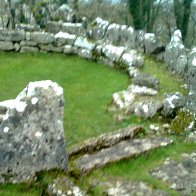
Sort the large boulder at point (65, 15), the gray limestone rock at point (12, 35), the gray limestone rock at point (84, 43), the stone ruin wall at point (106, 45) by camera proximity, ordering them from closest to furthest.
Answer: the stone ruin wall at point (106, 45), the gray limestone rock at point (84, 43), the gray limestone rock at point (12, 35), the large boulder at point (65, 15)

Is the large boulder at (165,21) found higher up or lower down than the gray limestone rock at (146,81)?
lower down

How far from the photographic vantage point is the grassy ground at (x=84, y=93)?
27.8ft

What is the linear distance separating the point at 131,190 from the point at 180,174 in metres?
1.24

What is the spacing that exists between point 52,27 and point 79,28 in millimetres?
1193

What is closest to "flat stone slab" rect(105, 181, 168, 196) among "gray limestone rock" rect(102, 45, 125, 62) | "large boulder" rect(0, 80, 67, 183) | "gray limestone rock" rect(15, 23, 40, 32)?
"large boulder" rect(0, 80, 67, 183)

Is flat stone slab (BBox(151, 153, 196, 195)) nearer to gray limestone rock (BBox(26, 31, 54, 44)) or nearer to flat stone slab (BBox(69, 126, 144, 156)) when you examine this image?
flat stone slab (BBox(69, 126, 144, 156))

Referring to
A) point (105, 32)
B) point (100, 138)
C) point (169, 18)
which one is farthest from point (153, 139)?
point (169, 18)

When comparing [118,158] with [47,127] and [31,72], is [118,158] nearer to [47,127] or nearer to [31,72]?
[47,127]

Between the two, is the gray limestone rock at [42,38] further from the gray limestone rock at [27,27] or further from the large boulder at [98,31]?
the large boulder at [98,31]

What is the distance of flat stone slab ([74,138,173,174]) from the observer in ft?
28.4

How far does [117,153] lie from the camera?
30.1 ft

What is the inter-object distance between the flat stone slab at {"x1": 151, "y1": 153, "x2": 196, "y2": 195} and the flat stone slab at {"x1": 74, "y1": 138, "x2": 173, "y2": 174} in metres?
0.54

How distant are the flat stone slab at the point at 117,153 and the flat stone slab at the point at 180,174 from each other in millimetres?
545

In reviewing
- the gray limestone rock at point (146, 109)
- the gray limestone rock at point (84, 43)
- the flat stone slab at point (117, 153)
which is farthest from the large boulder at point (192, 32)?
the flat stone slab at point (117, 153)
